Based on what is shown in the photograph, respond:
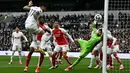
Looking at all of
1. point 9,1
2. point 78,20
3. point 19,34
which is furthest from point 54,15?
point 19,34

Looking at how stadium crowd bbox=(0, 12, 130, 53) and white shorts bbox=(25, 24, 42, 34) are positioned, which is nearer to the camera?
white shorts bbox=(25, 24, 42, 34)

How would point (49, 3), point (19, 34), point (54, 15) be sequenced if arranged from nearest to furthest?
point (19, 34) < point (54, 15) < point (49, 3)

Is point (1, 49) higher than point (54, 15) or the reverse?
the reverse

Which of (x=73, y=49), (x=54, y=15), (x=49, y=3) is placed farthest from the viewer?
(x=49, y=3)

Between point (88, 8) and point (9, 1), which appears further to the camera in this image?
point (9, 1)

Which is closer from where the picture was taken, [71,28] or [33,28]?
[33,28]

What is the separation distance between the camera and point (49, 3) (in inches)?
1932

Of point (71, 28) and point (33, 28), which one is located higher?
point (33, 28)

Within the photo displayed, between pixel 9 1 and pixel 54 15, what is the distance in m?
7.94

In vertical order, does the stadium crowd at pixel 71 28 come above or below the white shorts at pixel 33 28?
below

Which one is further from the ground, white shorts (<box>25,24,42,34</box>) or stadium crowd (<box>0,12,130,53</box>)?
white shorts (<box>25,24,42,34</box>)

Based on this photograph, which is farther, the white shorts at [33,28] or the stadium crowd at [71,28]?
the stadium crowd at [71,28]

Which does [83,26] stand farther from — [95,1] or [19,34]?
[19,34]

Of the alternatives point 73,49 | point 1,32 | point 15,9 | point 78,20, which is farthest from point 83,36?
point 15,9
